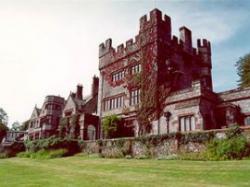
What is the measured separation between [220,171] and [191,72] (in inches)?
886

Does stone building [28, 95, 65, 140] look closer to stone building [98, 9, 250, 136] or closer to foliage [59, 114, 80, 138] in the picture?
foliage [59, 114, 80, 138]

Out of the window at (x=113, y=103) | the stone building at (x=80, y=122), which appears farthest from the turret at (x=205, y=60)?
the stone building at (x=80, y=122)

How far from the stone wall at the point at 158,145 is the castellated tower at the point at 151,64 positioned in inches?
265

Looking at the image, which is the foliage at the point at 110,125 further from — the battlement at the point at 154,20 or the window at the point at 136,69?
the battlement at the point at 154,20

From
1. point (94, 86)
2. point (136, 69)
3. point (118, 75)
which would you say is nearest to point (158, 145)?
point (136, 69)

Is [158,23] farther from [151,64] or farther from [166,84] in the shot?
[166,84]

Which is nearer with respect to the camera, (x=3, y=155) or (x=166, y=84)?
(x=166, y=84)

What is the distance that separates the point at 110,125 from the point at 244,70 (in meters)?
22.8

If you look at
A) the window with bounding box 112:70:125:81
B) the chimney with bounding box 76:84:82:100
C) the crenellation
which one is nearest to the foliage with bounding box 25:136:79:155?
the window with bounding box 112:70:125:81

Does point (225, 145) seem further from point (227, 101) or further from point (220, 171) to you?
point (227, 101)

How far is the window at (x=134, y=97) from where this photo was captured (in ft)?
108

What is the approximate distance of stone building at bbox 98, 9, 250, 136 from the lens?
26.5 m

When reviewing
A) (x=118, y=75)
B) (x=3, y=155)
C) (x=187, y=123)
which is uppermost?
(x=118, y=75)

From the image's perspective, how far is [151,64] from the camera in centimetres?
3209
